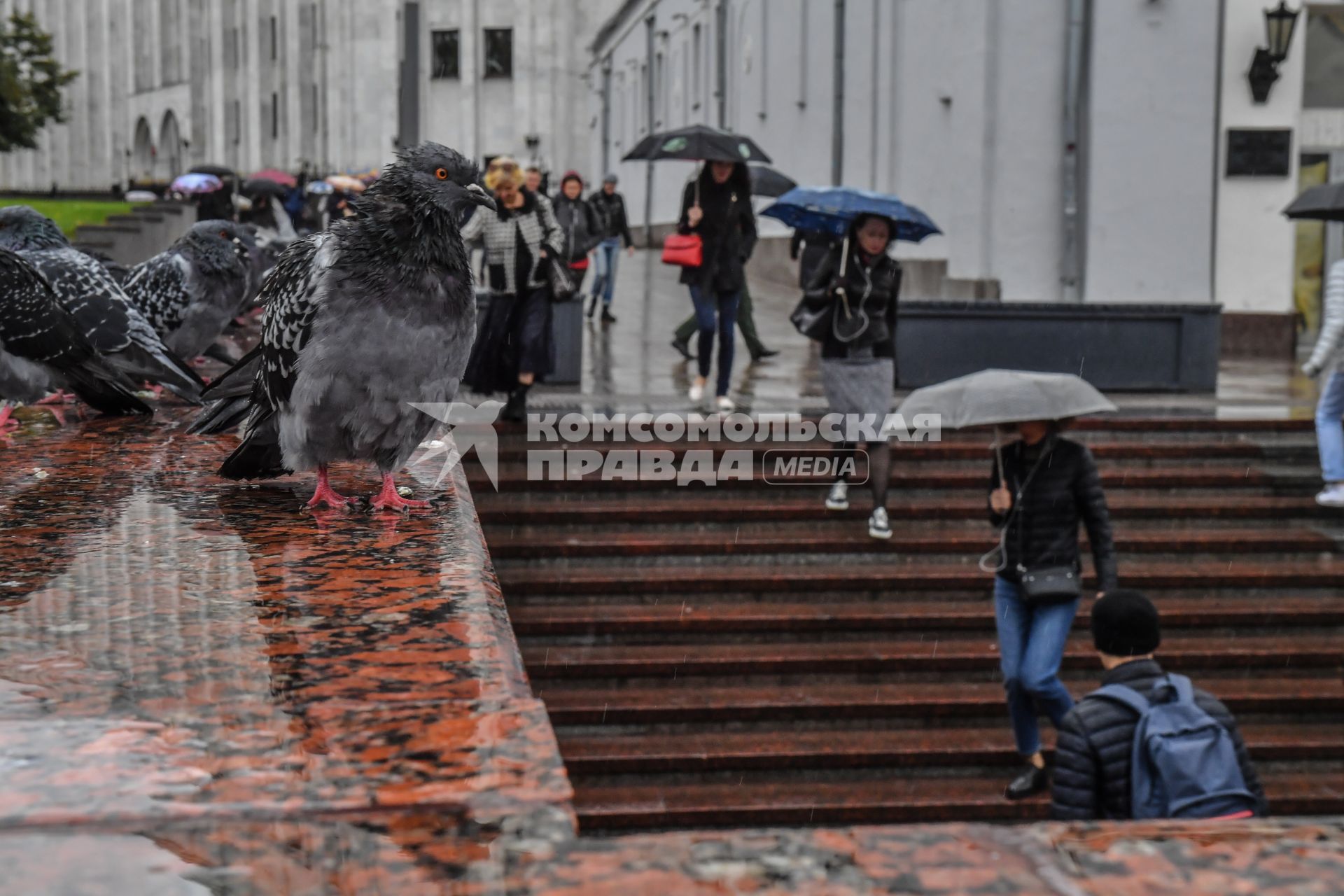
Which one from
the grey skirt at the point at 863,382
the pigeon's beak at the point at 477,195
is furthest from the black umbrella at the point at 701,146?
the pigeon's beak at the point at 477,195

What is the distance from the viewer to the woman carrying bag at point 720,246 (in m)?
11.6

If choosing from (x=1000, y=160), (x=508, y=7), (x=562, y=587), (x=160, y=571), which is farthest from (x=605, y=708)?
(x=508, y=7)

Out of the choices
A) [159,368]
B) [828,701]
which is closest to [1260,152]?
[828,701]

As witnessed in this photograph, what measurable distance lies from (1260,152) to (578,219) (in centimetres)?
778

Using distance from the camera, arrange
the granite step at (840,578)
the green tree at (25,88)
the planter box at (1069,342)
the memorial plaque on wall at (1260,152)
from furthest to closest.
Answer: the green tree at (25,88)
the memorial plaque on wall at (1260,152)
the planter box at (1069,342)
the granite step at (840,578)

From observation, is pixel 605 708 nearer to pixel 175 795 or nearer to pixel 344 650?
pixel 344 650

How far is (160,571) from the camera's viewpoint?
3.63 meters

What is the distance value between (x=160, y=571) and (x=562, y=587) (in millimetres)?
5023

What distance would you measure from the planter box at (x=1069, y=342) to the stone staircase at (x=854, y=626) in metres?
3.25

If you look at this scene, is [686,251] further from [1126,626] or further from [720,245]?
[1126,626]

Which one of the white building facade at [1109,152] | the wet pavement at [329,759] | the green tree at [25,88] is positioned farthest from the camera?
the green tree at [25,88]

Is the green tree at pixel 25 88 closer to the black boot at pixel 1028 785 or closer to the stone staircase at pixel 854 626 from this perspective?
the stone staircase at pixel 854 626

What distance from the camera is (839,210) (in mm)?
9656

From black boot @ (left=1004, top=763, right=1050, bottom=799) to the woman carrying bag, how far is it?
5.00 metres
